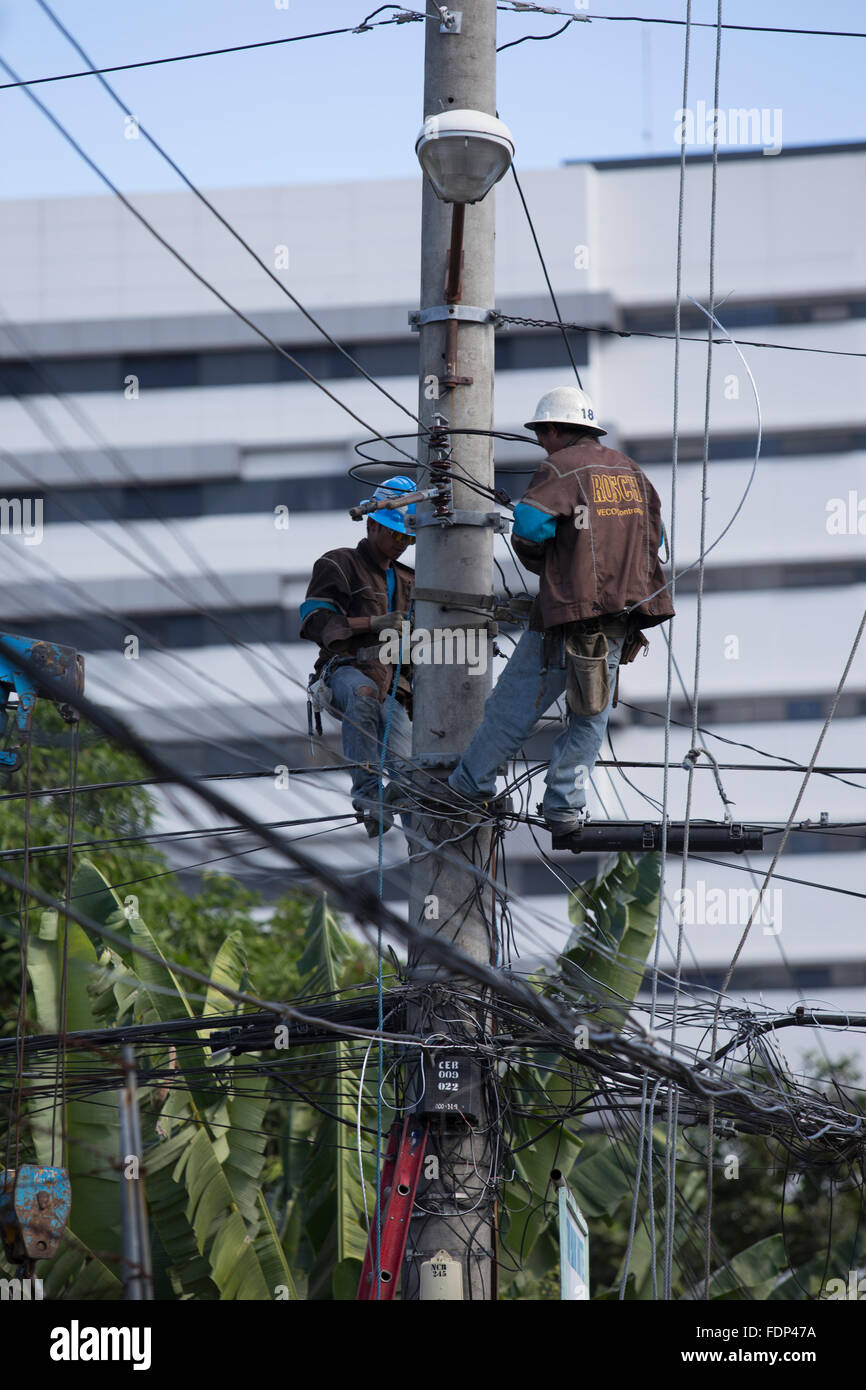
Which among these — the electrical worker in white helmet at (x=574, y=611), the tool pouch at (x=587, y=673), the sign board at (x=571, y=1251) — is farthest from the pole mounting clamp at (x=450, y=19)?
the sign board at (x=571, y=1251)

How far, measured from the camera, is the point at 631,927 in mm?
10609

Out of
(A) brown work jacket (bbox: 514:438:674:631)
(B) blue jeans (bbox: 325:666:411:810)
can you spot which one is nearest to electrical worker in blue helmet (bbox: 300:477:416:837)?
(B) blue jeans (bbox: 325:666:411:810)

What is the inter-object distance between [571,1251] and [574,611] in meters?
2.68

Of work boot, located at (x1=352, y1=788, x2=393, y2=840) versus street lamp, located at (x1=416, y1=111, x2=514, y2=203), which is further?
work boot, located at (x1=352, y1=788, x2=393, y2=840)

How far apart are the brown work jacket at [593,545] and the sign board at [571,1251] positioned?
2485 millimetres

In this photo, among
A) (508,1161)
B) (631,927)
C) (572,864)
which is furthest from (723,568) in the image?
(508,1161)

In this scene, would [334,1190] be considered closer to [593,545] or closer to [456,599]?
[456,599]

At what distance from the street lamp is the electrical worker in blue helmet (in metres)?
1.75

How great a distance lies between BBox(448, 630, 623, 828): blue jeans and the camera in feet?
22.6

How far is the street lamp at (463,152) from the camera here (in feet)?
20.9

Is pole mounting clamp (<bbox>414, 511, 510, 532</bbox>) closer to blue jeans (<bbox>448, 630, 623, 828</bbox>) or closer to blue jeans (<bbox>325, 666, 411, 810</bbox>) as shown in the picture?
blue jeans (<bbox>448, 630, 623, 828</bbox>)
